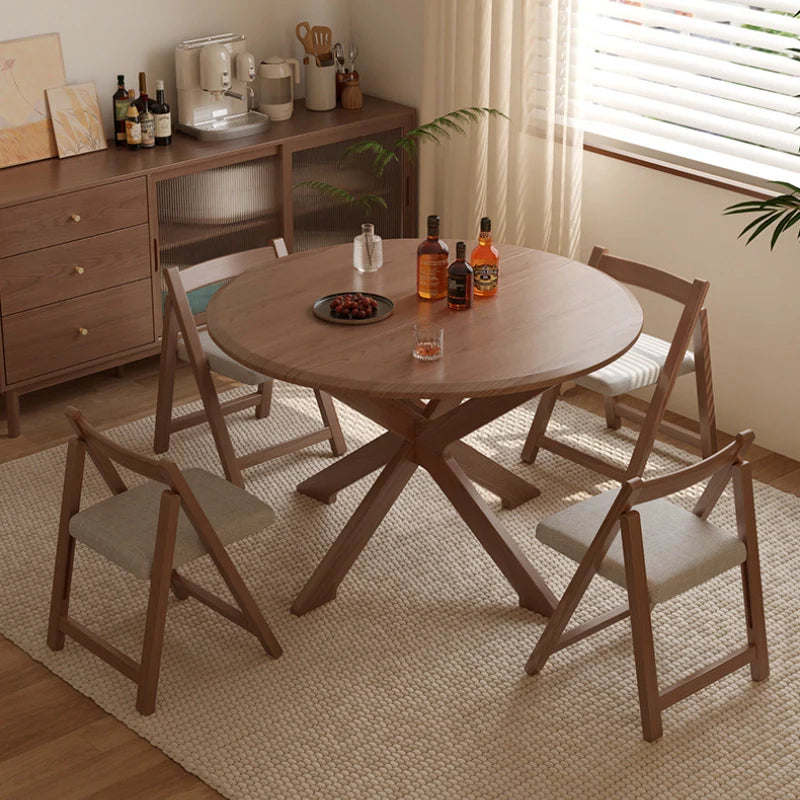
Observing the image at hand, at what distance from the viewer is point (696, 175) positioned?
178 inches

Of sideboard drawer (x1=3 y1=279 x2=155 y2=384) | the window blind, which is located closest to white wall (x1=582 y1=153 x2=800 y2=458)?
the window blind

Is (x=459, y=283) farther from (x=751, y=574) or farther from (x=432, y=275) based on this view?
(x=751, y=574)

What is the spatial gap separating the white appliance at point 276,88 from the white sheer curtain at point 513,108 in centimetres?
55

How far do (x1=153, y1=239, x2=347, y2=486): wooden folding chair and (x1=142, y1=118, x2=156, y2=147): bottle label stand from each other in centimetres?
88

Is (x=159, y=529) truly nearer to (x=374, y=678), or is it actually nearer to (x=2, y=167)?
(x=374, y=678)

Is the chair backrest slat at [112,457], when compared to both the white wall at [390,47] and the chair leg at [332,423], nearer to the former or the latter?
the chair leg at [332,423]

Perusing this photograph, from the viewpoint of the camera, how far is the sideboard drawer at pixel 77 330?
4.44 meters

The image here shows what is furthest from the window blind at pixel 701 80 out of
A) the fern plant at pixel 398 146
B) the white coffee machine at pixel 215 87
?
the white coffee machine at pixel 215 87

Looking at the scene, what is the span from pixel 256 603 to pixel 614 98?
7.88ft

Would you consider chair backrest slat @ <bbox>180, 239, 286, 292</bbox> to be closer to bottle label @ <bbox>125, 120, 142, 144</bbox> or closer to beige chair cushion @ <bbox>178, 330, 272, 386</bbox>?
beige chair cushion @ <bbox>178, 330, 272, 386</bbox>

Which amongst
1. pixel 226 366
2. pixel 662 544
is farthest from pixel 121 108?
pixel 662 544

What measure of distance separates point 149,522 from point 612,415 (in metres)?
2.01

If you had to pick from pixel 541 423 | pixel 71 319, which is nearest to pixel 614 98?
pixel 541 423

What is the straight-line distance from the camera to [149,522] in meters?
3.18
